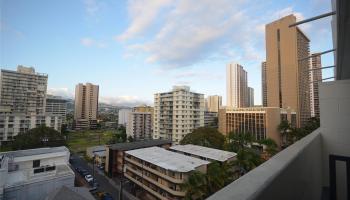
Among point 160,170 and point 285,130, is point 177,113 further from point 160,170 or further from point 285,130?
point 160,170

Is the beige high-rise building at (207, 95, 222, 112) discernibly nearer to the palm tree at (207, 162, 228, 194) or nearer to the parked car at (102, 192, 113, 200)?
the parked car at (102, 192, 113, 200)

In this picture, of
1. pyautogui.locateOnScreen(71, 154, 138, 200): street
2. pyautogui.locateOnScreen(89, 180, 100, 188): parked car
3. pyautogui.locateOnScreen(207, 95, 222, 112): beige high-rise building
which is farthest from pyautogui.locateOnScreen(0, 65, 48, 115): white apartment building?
pyautogui.locateOnScreen(207, 95, 222, 112): beige high-rise building

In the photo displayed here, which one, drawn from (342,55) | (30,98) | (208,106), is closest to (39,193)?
(342,55)

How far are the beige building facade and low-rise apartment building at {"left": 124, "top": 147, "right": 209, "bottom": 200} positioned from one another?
14913 mm

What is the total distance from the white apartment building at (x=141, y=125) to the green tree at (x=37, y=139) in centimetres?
1142

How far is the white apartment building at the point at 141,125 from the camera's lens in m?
30.2

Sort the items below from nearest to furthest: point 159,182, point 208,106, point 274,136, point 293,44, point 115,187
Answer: point 159,182, point 115,187, point 274,136, point 293,44, point 208,106

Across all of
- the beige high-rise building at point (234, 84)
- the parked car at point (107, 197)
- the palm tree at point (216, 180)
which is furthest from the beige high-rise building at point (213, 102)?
the palm tree at point (216, 180)

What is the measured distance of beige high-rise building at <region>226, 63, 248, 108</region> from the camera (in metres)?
38.5

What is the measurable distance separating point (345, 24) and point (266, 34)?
109 feet

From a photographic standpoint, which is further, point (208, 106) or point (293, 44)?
point (208, 106)

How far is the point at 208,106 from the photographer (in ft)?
190

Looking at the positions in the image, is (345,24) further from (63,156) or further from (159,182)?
(63,156)

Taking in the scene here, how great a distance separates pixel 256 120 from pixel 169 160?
53.4ft
